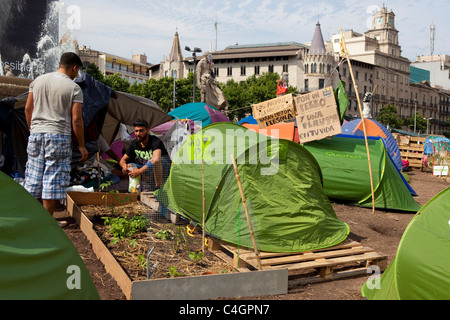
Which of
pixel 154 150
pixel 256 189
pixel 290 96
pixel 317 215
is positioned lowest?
pixel 317 215

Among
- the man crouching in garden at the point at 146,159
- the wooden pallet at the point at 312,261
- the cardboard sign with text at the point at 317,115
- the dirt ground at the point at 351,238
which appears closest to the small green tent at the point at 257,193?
the wooden pallet at the point at 312,261

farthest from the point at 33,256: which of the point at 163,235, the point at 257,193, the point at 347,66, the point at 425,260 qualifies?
the point at 347,66

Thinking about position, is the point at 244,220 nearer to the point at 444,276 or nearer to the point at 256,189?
the point at 256,189

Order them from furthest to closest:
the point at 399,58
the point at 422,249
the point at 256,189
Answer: the point at 399,58 → the point at 256,189 → the point at 422,249

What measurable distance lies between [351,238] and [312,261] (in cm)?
181

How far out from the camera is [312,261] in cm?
452

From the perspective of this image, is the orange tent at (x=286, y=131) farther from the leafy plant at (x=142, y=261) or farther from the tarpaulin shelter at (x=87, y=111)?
the leafy plant at (x=142, y=261)

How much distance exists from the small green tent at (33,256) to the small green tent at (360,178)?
6.49 m

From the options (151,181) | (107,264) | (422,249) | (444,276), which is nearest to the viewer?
(444,276)

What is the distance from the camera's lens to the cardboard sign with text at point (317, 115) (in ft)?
27.6

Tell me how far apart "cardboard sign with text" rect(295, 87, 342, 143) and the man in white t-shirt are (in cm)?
508
